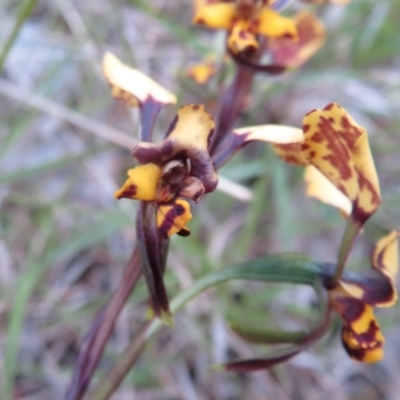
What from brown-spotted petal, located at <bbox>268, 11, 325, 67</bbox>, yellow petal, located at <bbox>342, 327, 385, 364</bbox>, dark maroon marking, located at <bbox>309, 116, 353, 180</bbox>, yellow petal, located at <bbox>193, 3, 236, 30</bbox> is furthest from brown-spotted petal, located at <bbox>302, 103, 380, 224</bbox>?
brown-spotted petal, located at <bbox>268, 11, 325, 67</bbox>

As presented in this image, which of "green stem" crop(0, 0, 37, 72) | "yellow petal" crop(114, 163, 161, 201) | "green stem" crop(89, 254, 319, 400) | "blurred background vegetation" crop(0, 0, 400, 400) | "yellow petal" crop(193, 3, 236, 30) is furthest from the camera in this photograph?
"blurred background vegetation" crop(0, 0, 400, 400)

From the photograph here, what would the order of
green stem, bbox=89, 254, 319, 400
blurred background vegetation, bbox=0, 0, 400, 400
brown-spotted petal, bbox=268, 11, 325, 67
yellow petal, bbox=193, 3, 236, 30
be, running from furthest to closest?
blurred background vegetation, bbox=0, 0, 400, 400
brown-spotted petal, bbox=268, 11, 325, 67
yellow petal, bbox=193, 3, 236, 30
green stem, bbox=89, 254, 319, 400

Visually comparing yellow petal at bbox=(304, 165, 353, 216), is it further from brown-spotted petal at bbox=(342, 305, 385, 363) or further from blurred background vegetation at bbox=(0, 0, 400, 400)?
blurred background vegetation at bbox=(0, 0, 400, 400)

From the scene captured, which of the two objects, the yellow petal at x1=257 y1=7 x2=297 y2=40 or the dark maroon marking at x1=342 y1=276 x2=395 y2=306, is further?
the yellow petal at x1=257 y1=7 x2=297 y2=40

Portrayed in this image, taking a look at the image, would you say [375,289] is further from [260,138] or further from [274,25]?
[274,25]

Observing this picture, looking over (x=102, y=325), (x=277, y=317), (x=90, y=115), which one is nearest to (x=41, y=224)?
(x=90, y=115)
